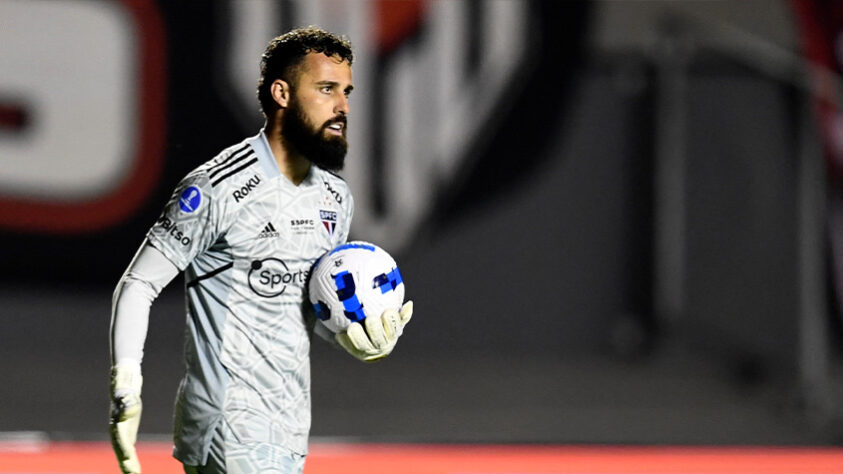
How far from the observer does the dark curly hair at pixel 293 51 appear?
3152 millimetres

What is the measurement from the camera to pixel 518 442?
736cm

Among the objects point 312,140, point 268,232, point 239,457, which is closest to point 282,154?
point 312,140

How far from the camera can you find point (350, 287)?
10.0ft

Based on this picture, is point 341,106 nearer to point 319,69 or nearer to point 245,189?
point 319,69

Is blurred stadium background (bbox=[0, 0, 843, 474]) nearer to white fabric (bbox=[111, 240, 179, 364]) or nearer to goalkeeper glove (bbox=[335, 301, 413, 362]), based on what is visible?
goalkeeper glove (bbox=[335, 301, 413, 362])

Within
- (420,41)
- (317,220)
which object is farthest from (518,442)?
(317,220)

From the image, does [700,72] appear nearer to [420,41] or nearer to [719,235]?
[719,235]

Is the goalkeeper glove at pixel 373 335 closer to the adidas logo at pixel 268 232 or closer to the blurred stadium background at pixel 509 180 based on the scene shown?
the adidas logo at pixel 268 232

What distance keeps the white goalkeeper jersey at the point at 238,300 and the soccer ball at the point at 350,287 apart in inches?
2.9

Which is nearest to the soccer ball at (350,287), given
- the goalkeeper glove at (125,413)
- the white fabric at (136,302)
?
the white fabric at (136,302)

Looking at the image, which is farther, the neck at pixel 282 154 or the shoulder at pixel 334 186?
the shoulder at pixel 334 186

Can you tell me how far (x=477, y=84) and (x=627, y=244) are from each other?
1.72 metres

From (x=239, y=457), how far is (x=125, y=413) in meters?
0.38

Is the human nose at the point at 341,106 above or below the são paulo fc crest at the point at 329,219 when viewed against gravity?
above
